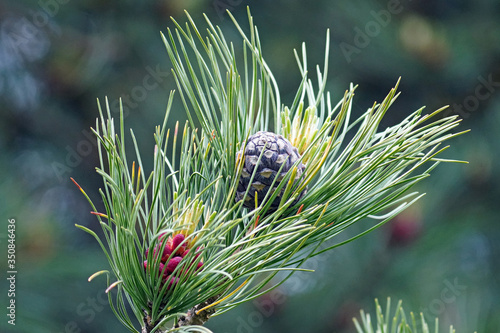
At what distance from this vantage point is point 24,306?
128cm

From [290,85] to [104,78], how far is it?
500 mm

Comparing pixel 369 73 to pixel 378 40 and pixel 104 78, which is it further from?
pixel 104 78

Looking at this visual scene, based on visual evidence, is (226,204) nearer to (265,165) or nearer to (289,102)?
(265,165)

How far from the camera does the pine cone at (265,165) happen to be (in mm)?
356

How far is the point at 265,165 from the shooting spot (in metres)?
0.36

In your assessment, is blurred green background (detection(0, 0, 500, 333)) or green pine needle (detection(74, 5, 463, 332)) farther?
blurred green background (detection(0, 0, 500, 333))

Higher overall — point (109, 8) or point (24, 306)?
point (109, 8)

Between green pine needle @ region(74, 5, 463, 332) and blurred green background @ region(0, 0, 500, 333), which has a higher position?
blurred green background @ region(0, 0, 500, 333)

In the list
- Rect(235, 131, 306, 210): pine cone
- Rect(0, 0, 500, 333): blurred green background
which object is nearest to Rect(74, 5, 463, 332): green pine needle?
Rect(235, 131, 306, 210): pine cone

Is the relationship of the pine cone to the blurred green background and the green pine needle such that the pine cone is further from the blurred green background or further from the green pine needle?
the blurred green background

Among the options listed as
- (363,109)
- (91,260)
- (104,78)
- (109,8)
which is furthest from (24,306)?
(363,109)

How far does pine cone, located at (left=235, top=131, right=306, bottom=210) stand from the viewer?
0.36 metres

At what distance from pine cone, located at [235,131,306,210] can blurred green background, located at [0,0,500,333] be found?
1.00 metres

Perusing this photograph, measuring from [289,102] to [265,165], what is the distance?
1154mm
